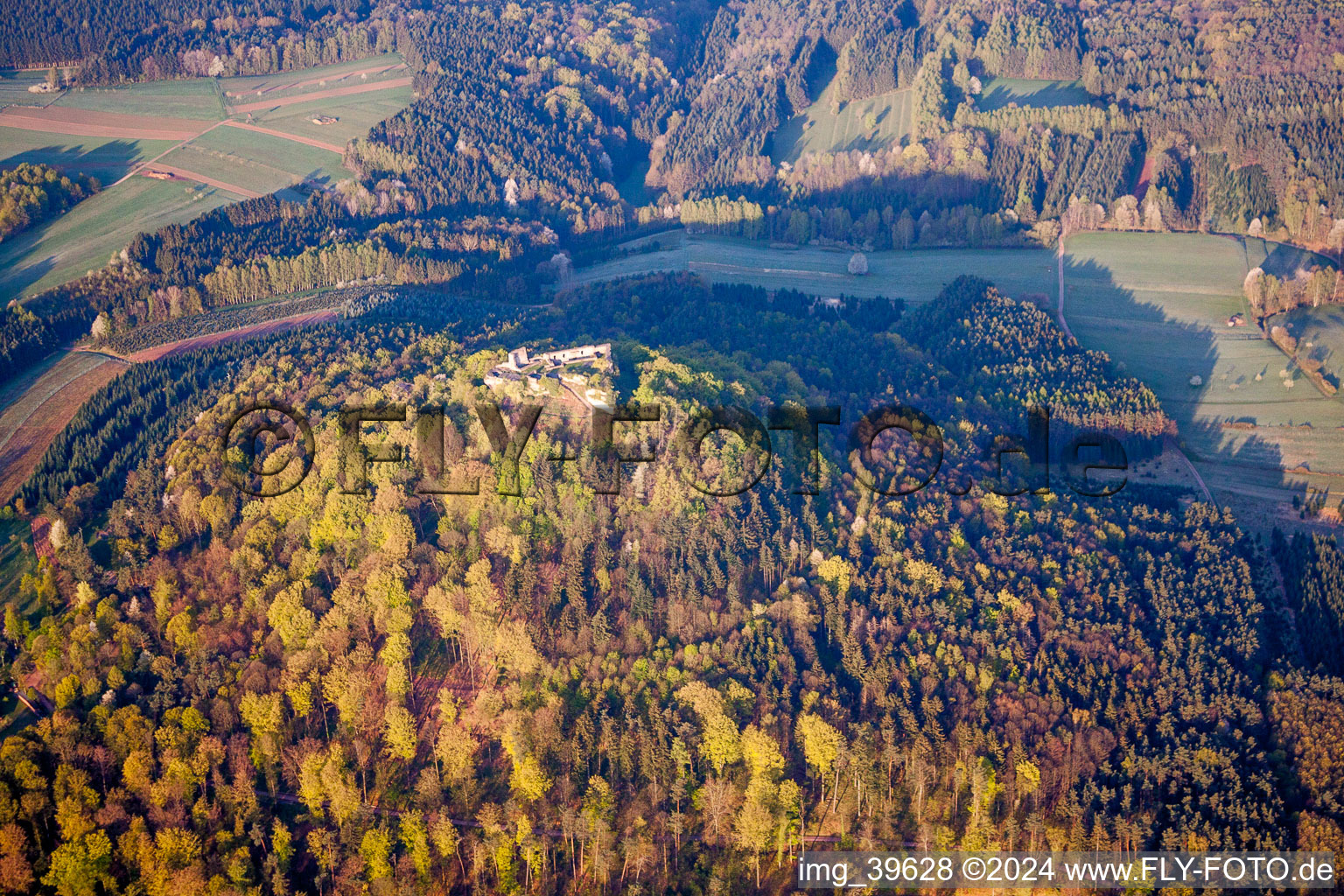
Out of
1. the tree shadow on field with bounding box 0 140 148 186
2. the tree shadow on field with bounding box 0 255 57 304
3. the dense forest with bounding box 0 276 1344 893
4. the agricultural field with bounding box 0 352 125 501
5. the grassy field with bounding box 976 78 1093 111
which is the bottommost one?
the dense forest with bounding box 0 276 1344 893

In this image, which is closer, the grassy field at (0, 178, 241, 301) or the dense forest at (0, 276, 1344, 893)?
the dense forest at (0, 276, 1344, 893)

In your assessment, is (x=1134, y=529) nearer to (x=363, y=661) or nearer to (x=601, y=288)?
(x=363, y=661)

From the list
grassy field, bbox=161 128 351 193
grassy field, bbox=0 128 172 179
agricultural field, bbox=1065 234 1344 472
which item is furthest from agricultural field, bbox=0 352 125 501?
agricultural field, bbox=1065 234 1344 472

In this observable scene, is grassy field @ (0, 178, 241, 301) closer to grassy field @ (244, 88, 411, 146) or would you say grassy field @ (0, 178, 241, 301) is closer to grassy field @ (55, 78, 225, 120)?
grassy field @ (244, 88, 411, 146)

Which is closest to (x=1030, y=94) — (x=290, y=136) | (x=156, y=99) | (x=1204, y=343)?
(x=1204, y=343)

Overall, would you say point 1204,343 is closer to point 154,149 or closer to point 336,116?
point 336,116

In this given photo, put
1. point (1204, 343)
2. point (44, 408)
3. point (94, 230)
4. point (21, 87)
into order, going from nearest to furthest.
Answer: point (44, 408), point (1204, 343), point (94, 230), point (21, 87)

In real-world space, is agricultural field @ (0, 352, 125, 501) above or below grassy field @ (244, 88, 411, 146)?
below
